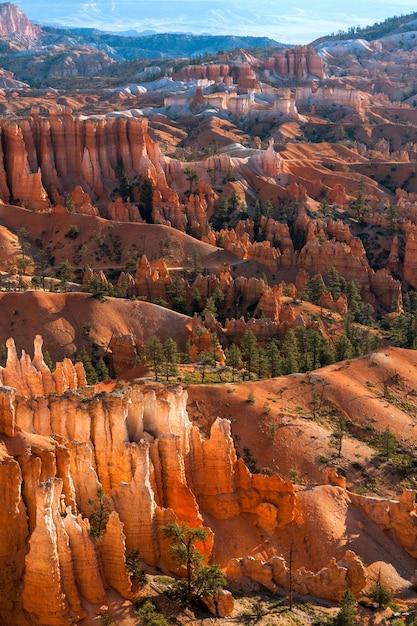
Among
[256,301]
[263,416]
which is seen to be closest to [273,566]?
[263,416]

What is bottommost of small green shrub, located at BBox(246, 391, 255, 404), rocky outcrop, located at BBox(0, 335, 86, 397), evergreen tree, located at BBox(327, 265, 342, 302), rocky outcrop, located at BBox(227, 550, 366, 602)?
evergreen tree, located at BBox(327, 265, 342, 302)

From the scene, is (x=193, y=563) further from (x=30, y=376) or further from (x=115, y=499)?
(x=30, y=376)

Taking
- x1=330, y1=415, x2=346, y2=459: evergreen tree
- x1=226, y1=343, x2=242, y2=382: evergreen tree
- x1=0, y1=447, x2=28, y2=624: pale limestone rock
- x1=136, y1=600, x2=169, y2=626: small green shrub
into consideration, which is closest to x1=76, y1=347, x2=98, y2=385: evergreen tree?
x1=226, y1=343, x2=242, y2=382: evergreen tree

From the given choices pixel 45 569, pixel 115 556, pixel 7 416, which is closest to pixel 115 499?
pixel 115 556

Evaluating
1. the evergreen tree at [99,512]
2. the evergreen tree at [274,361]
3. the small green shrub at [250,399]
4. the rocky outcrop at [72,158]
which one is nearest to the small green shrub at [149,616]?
the evergreen tree at [99,512]

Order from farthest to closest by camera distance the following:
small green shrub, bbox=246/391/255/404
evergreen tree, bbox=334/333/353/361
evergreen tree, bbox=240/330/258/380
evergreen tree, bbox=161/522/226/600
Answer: evergreen tree, bbox=334/333/353/361
evergreen tree, bbox=240/330/258/380
small green shrub, bbox=246/391/255/404
evergreen tree, bbox=161/522/226/600

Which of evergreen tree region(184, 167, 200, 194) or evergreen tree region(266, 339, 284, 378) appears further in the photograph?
evergreen tree region(184, 167, 200, 194)

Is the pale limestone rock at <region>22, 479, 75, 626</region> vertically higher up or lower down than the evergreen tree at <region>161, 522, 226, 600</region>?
higher up

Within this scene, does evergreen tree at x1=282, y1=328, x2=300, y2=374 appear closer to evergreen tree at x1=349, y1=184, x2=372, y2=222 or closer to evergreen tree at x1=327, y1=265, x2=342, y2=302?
evergreen tree at x1=327, y1=265, x2=342, y2=302

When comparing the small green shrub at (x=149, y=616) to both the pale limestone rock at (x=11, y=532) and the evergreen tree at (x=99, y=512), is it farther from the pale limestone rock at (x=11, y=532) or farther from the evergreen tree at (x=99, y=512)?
the pale limestone rock at (x=11, y=532)

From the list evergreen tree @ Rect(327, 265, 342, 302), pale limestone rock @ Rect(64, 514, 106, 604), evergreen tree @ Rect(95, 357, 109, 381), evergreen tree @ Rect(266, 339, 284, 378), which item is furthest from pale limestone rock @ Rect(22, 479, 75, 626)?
evergreen tree @ Rect(327, 265, 342, 302)

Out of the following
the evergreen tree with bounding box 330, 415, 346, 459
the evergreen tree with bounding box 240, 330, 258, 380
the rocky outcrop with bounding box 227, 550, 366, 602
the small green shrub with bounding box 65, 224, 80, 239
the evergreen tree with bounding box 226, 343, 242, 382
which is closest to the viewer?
the rocky outcrop with bounding box 227, 550, 366, 602

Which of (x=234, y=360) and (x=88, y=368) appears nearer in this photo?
(x=234, y=360)
